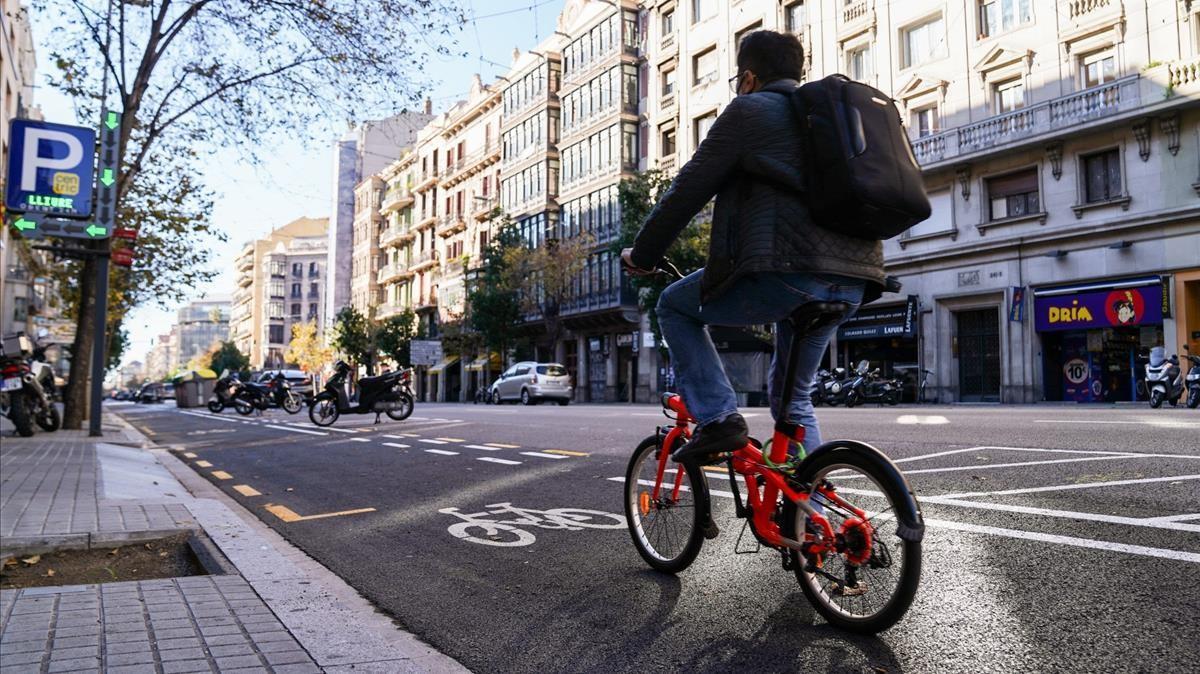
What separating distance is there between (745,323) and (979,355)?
25.9 metres

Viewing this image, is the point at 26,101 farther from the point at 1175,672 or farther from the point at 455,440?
the point at 1175,672

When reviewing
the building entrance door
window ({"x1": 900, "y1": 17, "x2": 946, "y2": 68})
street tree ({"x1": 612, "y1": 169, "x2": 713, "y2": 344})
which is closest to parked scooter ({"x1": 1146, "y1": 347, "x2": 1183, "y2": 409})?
the building entrance door

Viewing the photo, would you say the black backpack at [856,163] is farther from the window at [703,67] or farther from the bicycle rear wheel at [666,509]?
the window at [703,67]

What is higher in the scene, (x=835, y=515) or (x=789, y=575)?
(x=835, y=515)

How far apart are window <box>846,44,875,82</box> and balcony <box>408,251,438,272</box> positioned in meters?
39.3

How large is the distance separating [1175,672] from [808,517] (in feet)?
3.50

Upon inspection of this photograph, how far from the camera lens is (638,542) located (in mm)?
3990

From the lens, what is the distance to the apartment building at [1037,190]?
22.0 meters

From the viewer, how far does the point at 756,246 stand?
9.37ft

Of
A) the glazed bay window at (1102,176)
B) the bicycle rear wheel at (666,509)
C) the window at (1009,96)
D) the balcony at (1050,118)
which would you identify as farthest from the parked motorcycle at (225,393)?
the glazed bay window at (1102,176)

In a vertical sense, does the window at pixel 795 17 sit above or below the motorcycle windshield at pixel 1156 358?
above

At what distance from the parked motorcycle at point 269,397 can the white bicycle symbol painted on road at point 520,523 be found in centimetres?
2051

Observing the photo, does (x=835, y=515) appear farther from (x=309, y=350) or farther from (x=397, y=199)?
(x=309, y=350)

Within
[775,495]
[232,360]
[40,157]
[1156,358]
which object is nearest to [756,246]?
[775,495]
